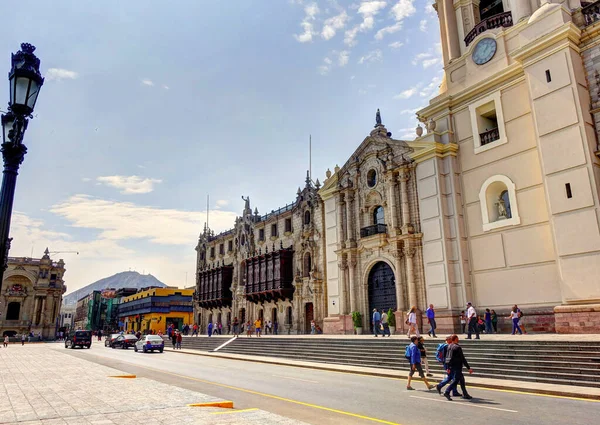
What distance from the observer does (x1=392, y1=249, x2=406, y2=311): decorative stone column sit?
1023 inches

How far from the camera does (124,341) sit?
127 ft

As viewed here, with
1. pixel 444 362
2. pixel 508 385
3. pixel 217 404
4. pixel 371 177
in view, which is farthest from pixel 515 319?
pixel 217 404

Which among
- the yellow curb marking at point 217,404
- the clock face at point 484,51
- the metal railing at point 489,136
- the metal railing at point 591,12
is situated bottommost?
the yellow curb marking at point 217,404

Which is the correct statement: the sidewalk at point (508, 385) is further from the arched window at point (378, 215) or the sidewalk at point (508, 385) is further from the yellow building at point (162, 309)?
the yellow building at point (162, 309)

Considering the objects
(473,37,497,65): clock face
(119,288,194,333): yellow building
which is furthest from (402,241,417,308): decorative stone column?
→ (119,288,194,333): yellow building

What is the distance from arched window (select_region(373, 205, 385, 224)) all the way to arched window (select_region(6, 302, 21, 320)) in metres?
72.5

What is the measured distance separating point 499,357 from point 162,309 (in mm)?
62397

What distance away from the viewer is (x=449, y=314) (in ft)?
73.7

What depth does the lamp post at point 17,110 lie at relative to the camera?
5.26 m

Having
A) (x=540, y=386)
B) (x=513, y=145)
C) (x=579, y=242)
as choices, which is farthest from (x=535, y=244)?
(x=540, y=386)

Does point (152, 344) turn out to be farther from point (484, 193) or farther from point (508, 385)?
point (508, 385)

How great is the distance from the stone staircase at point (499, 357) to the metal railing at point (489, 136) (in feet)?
38.1

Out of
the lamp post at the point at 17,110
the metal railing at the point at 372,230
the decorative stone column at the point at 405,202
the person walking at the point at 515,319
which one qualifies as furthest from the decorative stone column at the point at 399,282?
the lamp post at the point at 17,110

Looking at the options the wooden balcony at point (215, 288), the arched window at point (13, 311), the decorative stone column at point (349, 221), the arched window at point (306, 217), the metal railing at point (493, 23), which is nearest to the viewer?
the metal railing at point (493, 23)
